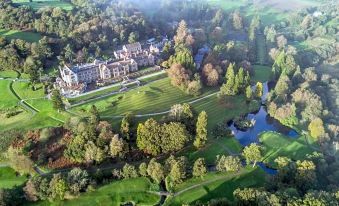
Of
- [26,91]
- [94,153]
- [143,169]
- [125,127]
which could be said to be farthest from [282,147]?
[26,91]

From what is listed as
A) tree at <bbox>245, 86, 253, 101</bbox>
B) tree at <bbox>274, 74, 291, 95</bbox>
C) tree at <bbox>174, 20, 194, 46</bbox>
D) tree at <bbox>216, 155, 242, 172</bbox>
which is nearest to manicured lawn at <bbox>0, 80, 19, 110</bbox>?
tree at <bbox>174, 20, 194, 46</bbox>

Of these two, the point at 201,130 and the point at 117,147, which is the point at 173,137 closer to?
the point at 201,130

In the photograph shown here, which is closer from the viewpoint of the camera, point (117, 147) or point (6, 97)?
point (117, 147)

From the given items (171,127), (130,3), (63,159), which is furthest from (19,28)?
(171,127)

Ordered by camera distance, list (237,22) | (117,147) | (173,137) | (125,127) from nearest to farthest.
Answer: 1. (117,147)
2. (173,137)
3. (125,127)
4. (237,22)

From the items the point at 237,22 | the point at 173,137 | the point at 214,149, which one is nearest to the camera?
the point at 173,137

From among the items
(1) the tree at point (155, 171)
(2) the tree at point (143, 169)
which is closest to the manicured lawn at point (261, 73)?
(1) the tree at point (155, 171)

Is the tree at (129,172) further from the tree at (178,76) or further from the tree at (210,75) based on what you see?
the tree at (210,75)
